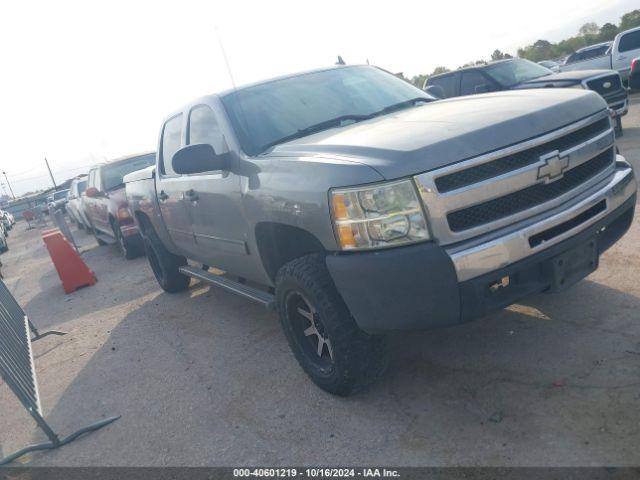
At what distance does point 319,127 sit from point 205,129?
109cm

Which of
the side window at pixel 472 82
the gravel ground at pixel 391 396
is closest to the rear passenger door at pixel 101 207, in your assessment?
the gravel ground at pixel 391 396

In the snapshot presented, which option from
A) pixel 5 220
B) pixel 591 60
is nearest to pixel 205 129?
pixel 591 60

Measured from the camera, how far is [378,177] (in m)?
2.61

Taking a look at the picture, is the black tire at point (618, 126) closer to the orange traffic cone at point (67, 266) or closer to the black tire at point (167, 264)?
the black tire at point (167, 264)

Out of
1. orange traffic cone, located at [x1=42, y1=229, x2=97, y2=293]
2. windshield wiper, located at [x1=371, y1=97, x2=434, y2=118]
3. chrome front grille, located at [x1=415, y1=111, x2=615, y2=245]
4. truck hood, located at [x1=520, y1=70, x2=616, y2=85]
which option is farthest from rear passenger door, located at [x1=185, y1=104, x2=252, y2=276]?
truck hood, located at [x1=520, y1=70, x2=616, y2=85]

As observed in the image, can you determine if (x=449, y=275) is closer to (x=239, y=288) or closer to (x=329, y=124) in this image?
(x=329, y=124)

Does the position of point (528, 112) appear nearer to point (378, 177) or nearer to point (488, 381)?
point (378, 177)

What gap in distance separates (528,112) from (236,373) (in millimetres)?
2662

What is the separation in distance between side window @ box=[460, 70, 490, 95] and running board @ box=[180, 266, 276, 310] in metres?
7.51

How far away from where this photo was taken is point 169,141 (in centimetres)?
536

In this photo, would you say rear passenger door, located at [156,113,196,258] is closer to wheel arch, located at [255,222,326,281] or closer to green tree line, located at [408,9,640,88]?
wheel arch, located at [255,222,326,281]

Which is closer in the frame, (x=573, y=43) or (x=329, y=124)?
(x=329, y=124)

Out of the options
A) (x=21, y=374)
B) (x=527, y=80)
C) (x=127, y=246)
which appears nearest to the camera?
(x=21, y=374)

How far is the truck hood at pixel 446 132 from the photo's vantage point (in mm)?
2639
